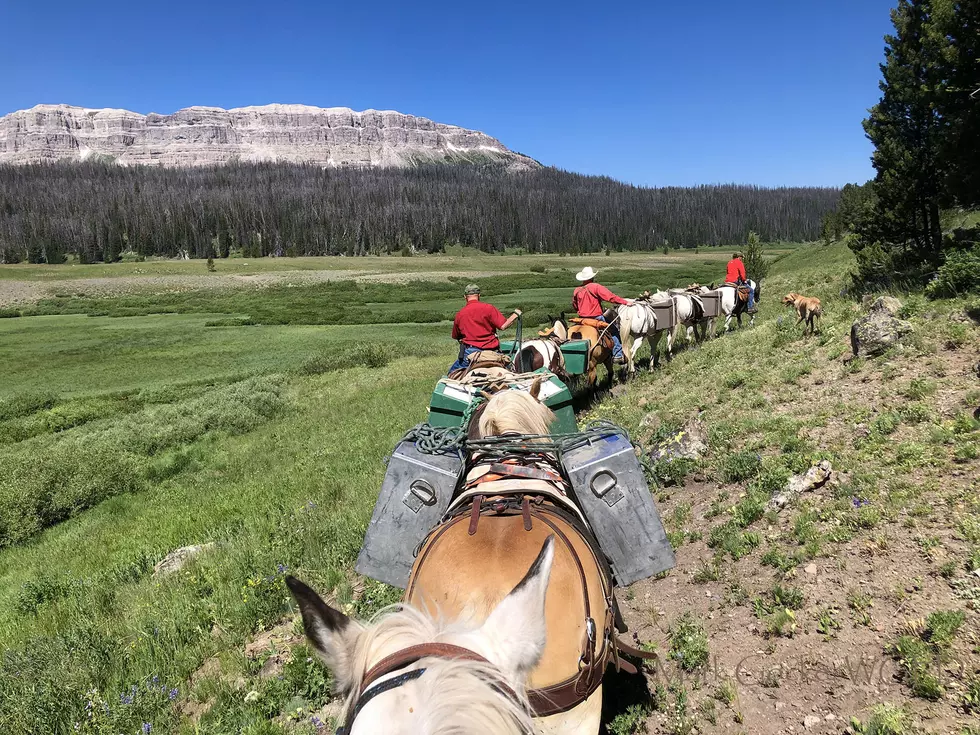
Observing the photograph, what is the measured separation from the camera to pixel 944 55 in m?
13.0

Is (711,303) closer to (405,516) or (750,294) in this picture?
(750,294)

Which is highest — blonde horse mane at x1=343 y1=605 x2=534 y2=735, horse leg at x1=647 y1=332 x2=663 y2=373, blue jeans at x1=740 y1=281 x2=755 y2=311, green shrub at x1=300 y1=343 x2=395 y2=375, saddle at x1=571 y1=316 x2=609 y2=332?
blue jeans at x1=740 y1=281 x2=755 y2=311

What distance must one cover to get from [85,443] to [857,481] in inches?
583

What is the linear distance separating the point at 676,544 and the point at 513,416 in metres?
2.28

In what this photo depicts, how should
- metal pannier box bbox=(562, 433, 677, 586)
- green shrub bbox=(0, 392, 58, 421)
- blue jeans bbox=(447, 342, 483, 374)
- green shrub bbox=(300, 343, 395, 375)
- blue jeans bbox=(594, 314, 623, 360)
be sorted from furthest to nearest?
green shrub bbox=(300, 343, 395, 375) → green shrub bbox=(0, 392, 58, 421) → blue jeans bbox=(594, 314, 623, 360) → blue jeans bbox=(447, 342, 483, 374) → metal pannier box bbox=(562, 433, 677, 586)

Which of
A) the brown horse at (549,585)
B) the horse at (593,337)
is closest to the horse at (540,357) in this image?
the horse at (593,337)

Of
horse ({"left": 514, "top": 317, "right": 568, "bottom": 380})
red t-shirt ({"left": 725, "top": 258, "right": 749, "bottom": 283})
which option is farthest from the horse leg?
red t-shirt ({"left": 725, "top": 258, "right": 749, "bottom": 283})

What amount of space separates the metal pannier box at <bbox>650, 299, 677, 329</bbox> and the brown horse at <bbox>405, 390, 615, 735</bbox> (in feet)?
33.9

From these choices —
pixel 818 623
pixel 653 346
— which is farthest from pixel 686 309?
pixel 818 623

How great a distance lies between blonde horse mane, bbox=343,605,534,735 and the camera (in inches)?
57.9

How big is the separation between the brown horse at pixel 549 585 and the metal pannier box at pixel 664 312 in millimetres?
10330

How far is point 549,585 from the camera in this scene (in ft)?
7.96

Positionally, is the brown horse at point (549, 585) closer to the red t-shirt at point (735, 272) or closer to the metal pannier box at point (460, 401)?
the metal pannier box at point (460, 401)

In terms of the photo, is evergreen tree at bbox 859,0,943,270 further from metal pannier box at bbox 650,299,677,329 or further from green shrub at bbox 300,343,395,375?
green shrub at bbox 300,343,395,375
